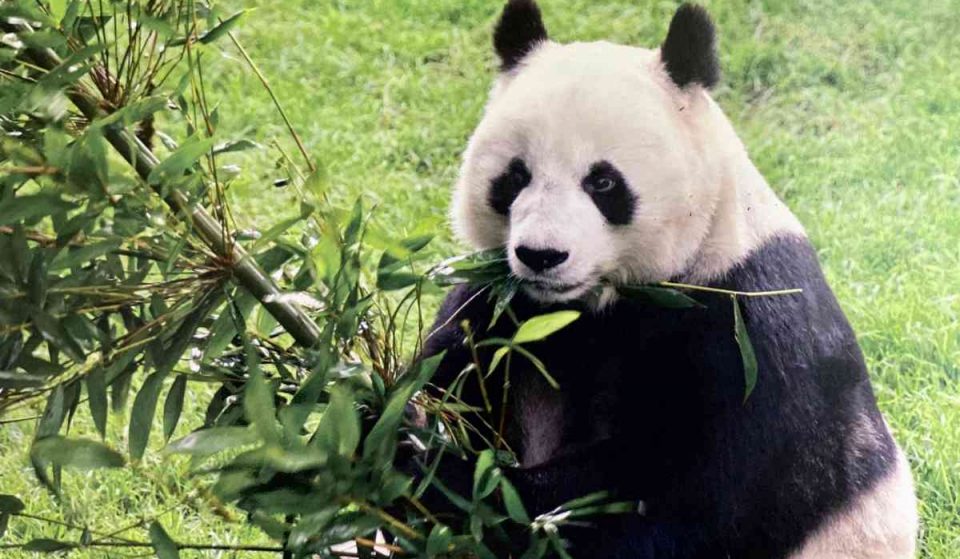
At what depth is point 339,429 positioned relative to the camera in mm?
923

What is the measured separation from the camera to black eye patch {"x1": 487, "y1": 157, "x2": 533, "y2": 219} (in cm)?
134

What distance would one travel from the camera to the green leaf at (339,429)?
92 centimetres

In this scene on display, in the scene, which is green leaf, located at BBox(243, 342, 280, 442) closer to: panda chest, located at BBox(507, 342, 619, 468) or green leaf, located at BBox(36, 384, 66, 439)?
green leaf, located at BBox(36, 384, 66, 439)

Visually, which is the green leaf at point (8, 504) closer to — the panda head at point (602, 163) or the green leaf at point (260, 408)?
the green leaf at point (260, 408)

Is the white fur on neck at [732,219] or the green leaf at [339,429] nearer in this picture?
the green leaf at [339,429]

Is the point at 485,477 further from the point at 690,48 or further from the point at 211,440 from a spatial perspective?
the point at 690,48

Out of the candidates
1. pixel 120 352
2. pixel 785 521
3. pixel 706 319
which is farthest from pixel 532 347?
pixel 120 352

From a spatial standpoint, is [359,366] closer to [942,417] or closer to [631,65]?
[631,65]

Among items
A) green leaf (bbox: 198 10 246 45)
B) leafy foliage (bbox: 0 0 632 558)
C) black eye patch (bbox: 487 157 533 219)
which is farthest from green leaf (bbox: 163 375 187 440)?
black eye patch (bbox: 487 157 533 219)

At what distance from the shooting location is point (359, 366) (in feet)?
3.45

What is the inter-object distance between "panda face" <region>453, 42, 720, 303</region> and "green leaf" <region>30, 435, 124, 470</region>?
1.56 ft

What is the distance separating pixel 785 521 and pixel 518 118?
1.82ft

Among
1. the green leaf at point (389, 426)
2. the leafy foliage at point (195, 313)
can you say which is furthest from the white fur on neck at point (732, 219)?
the green leaf at point (389, 426)

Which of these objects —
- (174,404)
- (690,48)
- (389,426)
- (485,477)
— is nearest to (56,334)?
(174,404)
